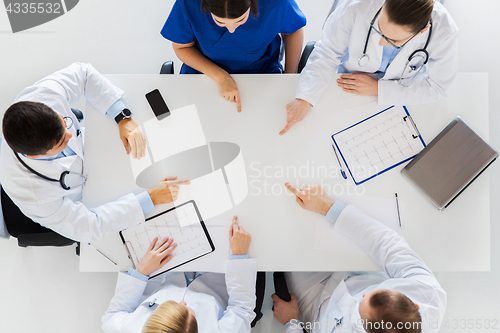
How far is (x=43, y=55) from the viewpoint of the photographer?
2016 mm

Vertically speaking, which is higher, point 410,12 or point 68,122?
point 410,12

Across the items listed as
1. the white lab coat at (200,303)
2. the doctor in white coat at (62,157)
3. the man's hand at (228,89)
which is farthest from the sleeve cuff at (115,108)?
the white lab coat at (200,303)

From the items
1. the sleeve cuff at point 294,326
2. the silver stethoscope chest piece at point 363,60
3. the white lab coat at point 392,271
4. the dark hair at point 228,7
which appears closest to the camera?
the dark hair at point 228,7

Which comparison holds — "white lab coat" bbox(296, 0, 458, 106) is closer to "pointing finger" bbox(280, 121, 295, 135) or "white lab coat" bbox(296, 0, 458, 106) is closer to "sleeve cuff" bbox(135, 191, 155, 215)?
"pointing finger" bbox(280, 121, 295, 135)

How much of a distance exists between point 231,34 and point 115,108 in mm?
542

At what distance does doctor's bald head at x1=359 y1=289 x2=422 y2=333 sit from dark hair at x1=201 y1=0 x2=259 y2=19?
3.41ft

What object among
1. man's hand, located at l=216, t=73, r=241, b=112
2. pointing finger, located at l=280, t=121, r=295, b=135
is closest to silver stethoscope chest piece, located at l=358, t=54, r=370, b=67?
pointing finger, located at l=280, t=121, r=295, b=135

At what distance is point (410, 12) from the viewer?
97 cm

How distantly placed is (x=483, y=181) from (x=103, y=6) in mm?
2296

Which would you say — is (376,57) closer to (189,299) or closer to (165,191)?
(165,191)

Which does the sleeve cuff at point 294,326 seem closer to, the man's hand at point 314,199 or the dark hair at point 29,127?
the man's hand at point 314,199

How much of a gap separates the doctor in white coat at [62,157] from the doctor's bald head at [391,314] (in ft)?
2.73

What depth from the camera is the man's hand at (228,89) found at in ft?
4.17

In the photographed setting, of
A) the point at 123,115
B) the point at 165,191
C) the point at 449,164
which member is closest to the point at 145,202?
the point at 165,191
